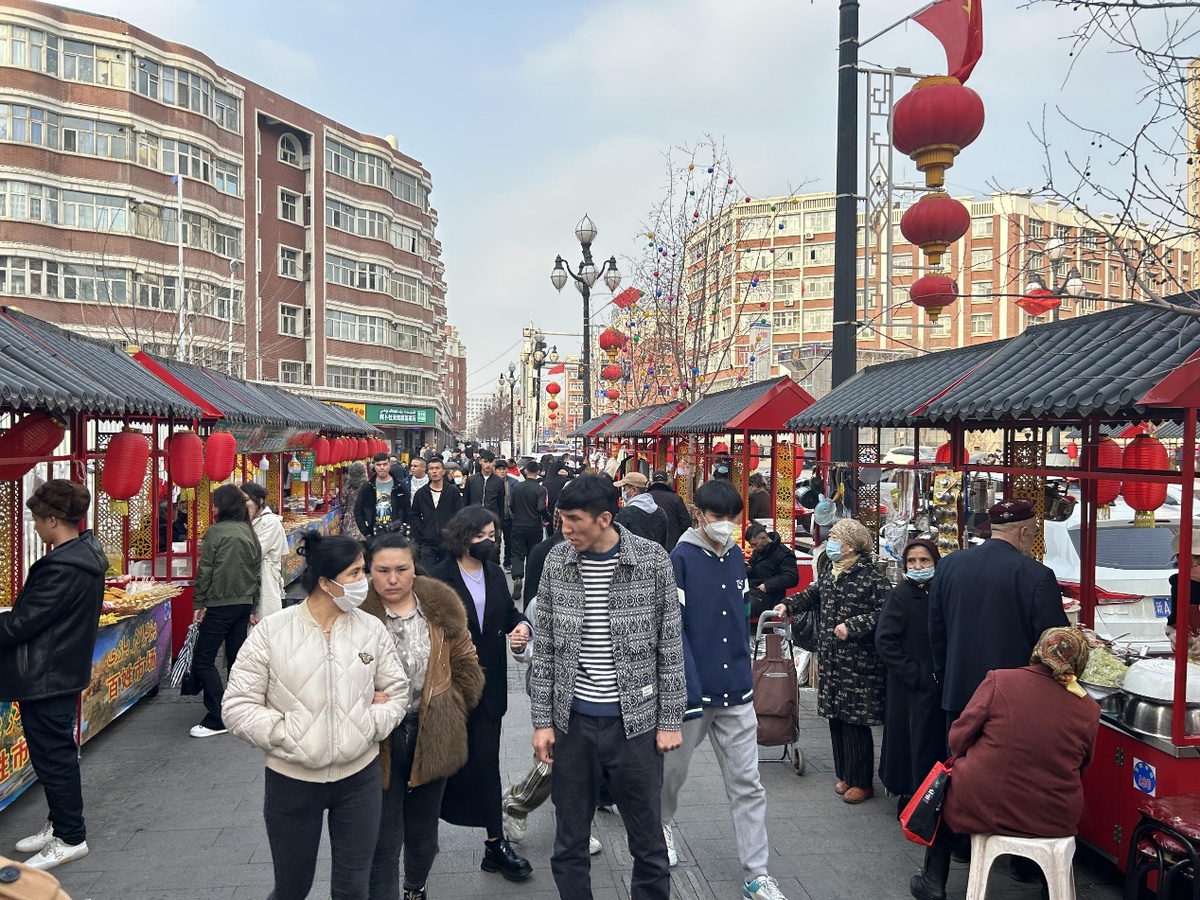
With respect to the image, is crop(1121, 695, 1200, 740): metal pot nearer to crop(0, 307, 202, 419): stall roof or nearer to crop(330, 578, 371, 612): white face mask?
crop(330, 578, 371, 612): white face mask

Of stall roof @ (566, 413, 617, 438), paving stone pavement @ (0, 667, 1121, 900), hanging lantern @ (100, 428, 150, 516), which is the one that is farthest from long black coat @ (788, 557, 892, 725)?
stall roof @ (566, 413, 617, 438)

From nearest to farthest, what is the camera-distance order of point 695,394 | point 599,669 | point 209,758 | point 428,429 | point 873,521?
point 599,669, point 209,758, point 873,521, point 695,394, point 428,429

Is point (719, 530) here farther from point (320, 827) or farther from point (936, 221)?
point (936, 221)

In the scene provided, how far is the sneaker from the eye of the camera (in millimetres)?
4078

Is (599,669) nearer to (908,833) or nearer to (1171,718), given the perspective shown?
(908,833)

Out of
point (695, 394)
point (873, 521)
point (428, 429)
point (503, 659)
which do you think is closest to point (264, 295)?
point (428, 429)

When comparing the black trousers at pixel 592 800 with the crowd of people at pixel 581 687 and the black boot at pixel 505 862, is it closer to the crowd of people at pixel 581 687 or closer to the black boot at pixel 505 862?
the crowd of people at pixel 581 687

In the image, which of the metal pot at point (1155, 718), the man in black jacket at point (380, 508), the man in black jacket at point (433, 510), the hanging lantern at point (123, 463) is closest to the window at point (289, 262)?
the man in black jacket at point (380, 508)

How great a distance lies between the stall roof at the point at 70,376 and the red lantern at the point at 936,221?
6.68 m

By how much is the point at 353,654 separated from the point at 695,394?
17036mm

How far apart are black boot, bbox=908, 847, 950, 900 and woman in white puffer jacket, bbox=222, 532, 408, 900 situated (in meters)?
2.58

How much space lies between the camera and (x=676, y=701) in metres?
3.69

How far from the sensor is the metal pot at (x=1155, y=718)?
414 cm

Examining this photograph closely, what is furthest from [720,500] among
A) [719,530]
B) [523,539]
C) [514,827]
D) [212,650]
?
[523,539]
